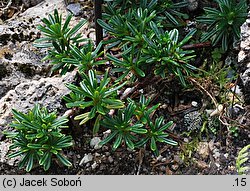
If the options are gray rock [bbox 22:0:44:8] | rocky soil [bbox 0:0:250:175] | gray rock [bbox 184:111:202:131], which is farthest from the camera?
gray rock [bbox 22:0:44:8]

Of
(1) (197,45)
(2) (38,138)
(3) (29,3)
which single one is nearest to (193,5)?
(1) (197,45)

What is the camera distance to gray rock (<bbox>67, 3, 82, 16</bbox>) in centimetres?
350

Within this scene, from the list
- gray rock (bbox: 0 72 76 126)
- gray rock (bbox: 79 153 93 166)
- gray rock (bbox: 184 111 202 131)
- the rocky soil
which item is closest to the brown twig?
the rocky soil

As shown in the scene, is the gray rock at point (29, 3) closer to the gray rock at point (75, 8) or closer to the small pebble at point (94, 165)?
the gray rock at point (75, 8)

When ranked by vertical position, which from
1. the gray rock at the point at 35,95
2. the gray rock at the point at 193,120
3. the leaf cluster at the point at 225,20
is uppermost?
the leaf cluster at the point at 225,20

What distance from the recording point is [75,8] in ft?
11.5

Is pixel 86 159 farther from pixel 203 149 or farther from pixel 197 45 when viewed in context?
pixel 197 45

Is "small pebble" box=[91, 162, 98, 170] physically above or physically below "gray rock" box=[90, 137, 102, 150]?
below

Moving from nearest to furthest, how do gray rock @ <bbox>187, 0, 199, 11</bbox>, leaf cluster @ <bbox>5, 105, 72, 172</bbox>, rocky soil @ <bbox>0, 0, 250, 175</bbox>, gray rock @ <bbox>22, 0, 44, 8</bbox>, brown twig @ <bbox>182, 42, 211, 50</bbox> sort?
1. leaf cluster @ <bbox>5, 105, 72, 172</bbox>
2. rocky soil @ <bbox>0, 0, 250, 175</bbox>
3. brown twig @ <bbox>182, 42, 211, 50</bbox>
4. gray rock @ <bbox>187, 0, 199, 11</bbox>
5. gray rock @ <bbox>22, 0, 44, 8</bbox>

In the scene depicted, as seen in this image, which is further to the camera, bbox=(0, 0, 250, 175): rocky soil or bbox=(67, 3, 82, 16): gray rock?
bbox=(67, 3, 82, 16): gray rock

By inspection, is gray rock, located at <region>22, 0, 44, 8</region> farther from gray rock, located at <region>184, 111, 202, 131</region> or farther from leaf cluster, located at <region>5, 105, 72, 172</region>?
gray rock, located at <region>184, 111, 202, 131</region>

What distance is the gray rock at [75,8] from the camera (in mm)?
3500

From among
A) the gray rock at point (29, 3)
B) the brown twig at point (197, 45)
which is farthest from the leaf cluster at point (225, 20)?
the gray rock at point (29, 3)

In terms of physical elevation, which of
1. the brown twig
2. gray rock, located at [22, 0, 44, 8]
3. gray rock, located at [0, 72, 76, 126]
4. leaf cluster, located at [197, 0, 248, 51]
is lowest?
gray rock, located at [0, 72, 76, 126]
